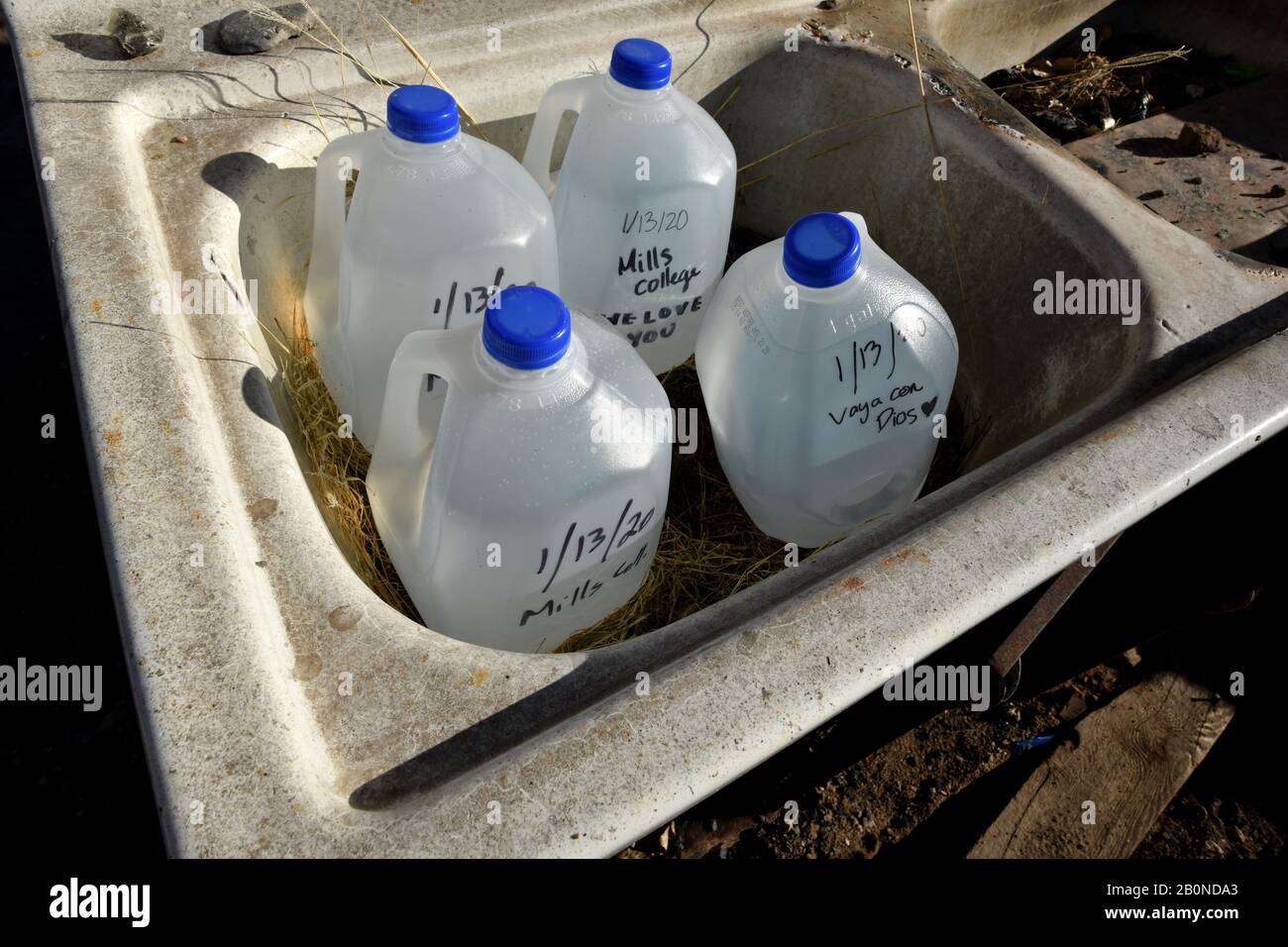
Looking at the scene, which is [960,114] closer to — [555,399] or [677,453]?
[677,453]

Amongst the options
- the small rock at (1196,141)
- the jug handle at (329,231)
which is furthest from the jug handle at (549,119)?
the small rock at (1196,141)

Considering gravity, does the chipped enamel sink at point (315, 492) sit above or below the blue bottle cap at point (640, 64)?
below

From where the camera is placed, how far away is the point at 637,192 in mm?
1108

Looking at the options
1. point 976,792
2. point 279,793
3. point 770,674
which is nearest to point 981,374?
point 976,792

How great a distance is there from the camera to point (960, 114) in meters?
1.27

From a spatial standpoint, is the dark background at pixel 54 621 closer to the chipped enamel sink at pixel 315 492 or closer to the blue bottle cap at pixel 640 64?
the chipped enamel sink at pixel 315 492

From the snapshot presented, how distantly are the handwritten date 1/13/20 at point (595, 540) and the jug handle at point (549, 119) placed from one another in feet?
1.53

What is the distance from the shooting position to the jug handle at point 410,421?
0.85 metres

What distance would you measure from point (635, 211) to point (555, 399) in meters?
0.36

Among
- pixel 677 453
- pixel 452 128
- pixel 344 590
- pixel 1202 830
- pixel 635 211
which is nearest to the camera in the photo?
pixel 344 590

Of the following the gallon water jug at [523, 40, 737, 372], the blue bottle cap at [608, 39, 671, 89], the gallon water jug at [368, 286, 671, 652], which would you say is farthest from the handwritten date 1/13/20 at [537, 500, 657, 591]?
the blue bottle cap at [608, 39, 671, 89]

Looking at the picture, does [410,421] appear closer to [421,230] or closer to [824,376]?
[421,230]

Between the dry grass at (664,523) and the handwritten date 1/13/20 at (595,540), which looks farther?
the dry grass at (664,523)

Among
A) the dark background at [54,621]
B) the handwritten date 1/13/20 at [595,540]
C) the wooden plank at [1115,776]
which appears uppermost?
the handwritten date 1/13/20 at [595,540]
